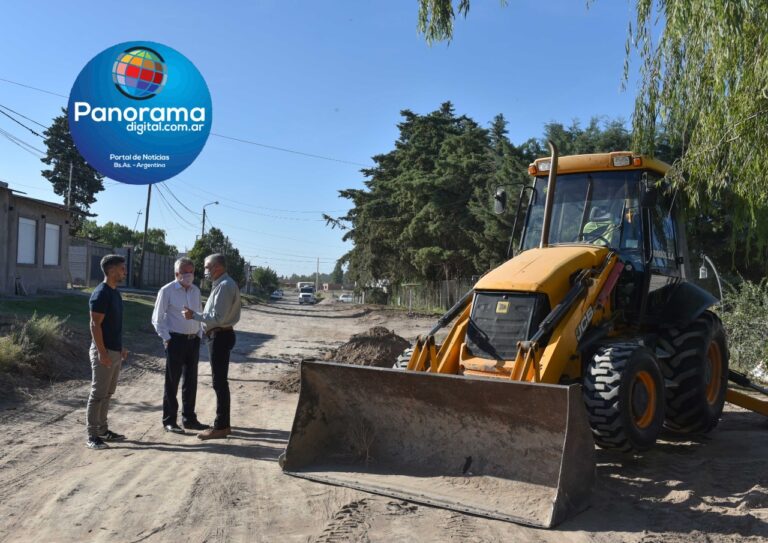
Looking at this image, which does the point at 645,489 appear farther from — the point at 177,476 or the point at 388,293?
the point at 388,293

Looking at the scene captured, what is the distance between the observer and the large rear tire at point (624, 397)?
5285 mm

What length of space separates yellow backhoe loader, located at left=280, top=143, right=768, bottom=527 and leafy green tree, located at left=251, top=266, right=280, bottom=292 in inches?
2974

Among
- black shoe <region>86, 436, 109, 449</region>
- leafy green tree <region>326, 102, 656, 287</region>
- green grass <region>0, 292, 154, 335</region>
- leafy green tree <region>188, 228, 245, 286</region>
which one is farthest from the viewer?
leafy green tree <region>188, 228, 245, 286</region>

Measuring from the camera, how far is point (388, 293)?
1772 inches

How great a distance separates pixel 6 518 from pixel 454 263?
3033 centimetres

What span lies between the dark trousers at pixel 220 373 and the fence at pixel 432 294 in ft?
82.4

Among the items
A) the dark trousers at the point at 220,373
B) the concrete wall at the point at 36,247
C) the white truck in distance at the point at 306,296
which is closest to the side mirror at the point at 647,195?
the dark trousers at the point at 220,373

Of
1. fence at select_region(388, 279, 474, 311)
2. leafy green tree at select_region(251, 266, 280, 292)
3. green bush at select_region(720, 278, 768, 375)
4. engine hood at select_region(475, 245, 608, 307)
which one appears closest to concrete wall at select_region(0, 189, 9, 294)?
engine hood at select_region(475, 245, 608, 307)

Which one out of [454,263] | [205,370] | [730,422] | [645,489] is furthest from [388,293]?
[645,489]

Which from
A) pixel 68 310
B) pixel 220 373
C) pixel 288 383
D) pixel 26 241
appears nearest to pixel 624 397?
pixel 220 373

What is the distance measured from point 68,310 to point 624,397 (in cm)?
1549

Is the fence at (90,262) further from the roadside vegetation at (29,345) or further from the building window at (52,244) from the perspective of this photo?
the roadside vegetation at (29,345)

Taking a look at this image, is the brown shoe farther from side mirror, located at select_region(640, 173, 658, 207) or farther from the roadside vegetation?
side mirror, located at select_region(640, 173, 658, 207)

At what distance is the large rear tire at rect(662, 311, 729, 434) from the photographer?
6.57m
